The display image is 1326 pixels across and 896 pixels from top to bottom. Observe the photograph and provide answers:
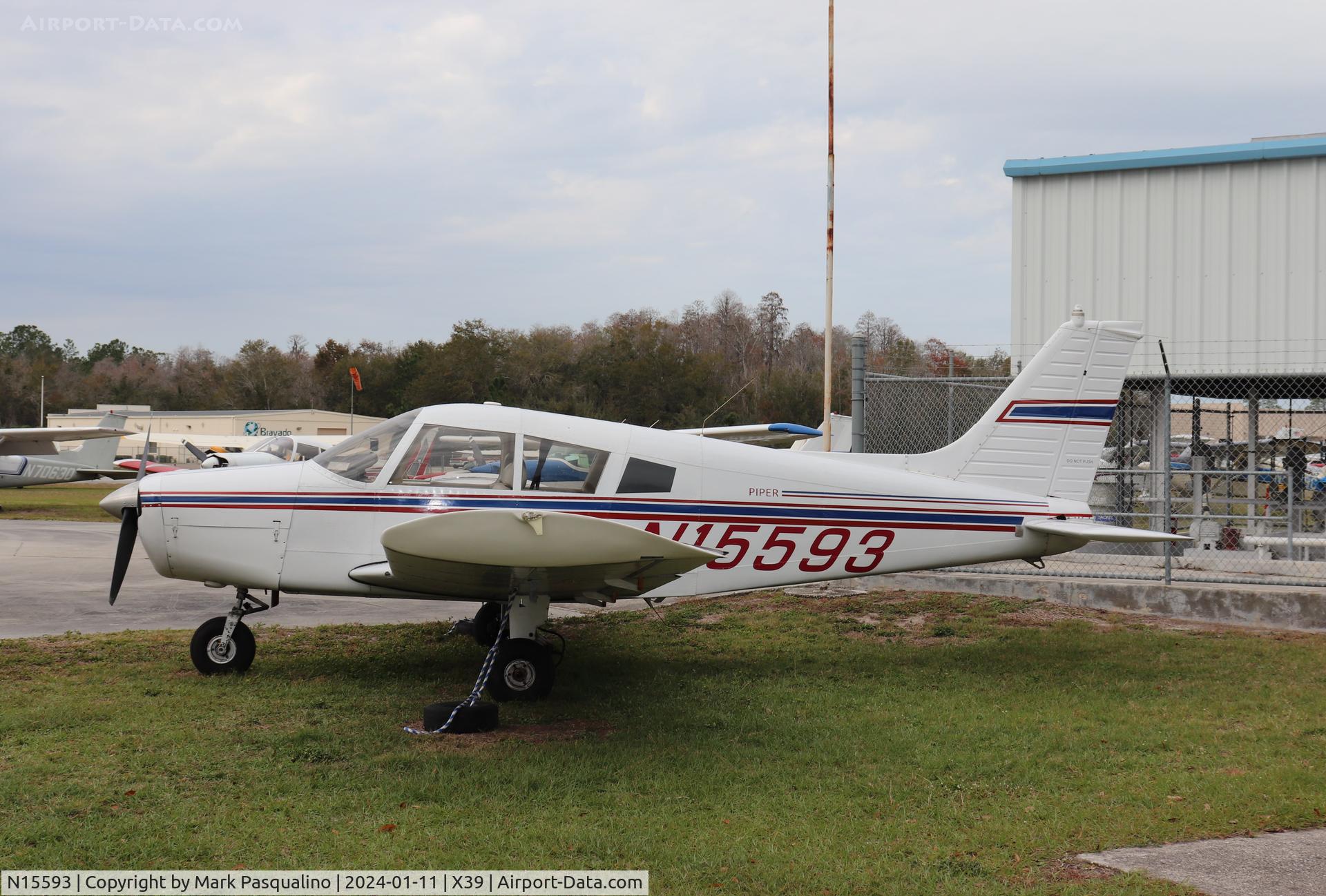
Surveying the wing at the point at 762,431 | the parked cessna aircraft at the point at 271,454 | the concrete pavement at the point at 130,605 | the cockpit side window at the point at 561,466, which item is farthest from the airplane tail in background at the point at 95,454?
the cockpit side window at the point at 561,466

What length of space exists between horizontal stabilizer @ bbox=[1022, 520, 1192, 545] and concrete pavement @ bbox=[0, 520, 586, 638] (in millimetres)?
5152

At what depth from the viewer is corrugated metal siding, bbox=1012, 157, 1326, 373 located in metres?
11.7

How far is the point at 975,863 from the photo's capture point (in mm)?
4062

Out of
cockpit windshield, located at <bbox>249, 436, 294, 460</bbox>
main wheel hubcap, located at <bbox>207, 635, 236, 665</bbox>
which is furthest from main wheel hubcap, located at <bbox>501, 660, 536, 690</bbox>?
cockpit windshield, located at <bbox>249, 436, 294, 460</bbox>

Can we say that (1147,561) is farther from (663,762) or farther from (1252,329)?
(663,762)

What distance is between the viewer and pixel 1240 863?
4.07 metres

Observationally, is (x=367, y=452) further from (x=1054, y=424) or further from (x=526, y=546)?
(x=1054, y=424)

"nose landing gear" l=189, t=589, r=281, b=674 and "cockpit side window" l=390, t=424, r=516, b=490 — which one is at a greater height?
"cockpit side window" l=390, t=424, r=516, b=490

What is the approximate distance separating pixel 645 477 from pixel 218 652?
133 inches

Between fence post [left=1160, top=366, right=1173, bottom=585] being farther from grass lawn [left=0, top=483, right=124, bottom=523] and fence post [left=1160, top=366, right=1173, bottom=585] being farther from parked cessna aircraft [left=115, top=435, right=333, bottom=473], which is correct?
grass lawn [left=0, top=483, right=124, bottom=523]

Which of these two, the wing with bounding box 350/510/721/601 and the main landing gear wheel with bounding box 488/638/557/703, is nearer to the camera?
the wing with bounding box 350/510/721/601

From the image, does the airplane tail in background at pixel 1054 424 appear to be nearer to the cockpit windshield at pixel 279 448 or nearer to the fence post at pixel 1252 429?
the fence post at pixel 1252 429

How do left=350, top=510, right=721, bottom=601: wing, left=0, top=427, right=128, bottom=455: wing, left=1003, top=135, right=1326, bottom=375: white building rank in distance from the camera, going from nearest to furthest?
left=350, top=510, right=721, bottom=601: wing → left=1003, top=135, right=1326, bottom=375: white building → left=0, top=427, right=128, bottom=455: wing

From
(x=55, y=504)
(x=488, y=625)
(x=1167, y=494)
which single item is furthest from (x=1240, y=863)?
(x=55, y=504)
